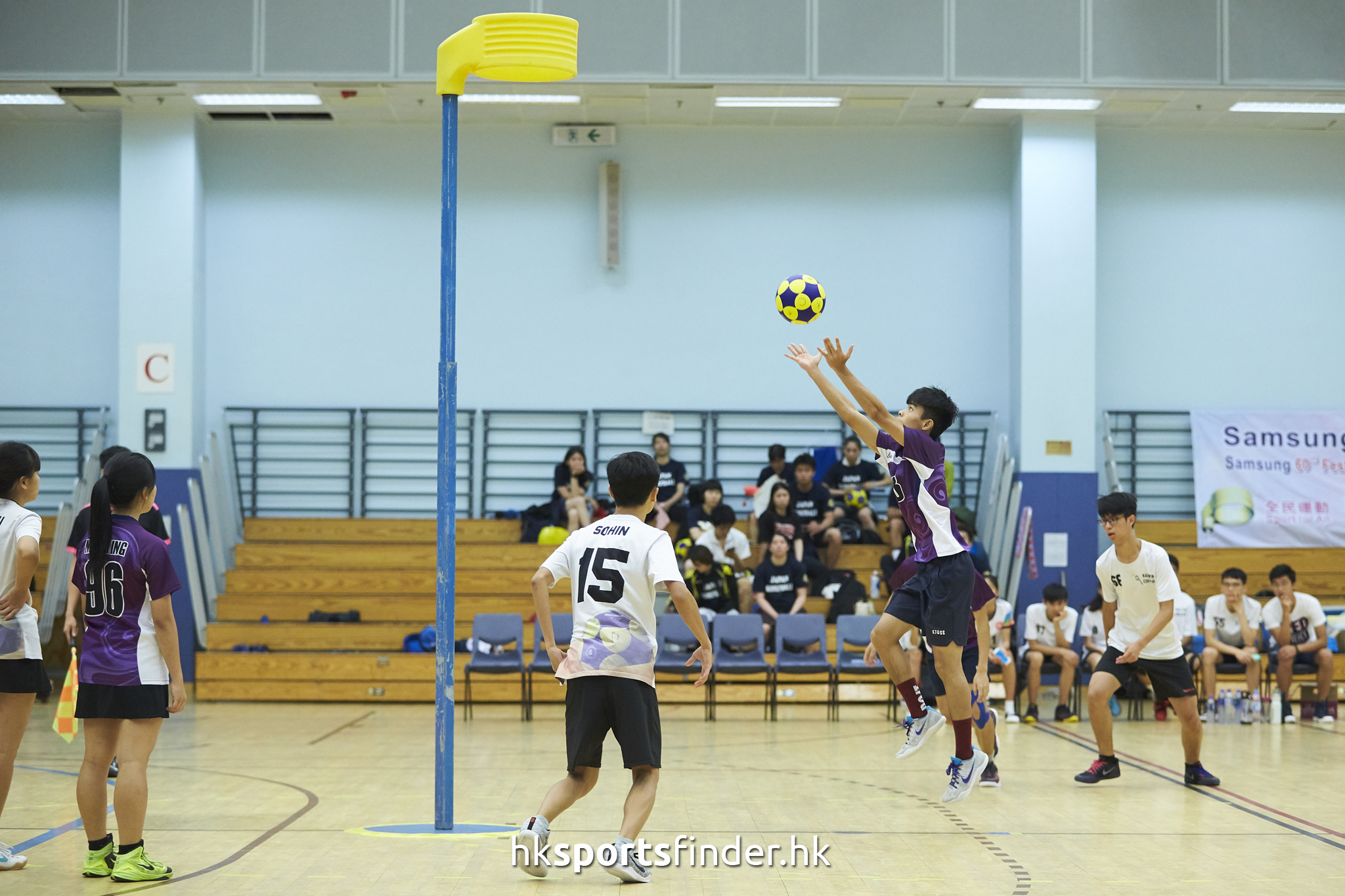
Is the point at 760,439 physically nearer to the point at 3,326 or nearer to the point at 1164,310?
the point at 1164,310

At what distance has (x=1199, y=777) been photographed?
767cm

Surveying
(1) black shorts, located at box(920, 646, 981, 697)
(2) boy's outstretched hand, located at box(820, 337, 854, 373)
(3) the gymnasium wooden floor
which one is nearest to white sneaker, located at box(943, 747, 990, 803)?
(3) the gymnasium wooden floor

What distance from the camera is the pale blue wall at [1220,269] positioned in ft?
48.8

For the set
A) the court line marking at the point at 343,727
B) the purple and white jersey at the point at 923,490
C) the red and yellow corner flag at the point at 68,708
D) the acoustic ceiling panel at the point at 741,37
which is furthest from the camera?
the acoustic ceiling panel at the point at 741,37

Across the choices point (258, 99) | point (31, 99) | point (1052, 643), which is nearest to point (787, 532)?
point (1052, 643)

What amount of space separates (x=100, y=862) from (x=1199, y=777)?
621 centimetres

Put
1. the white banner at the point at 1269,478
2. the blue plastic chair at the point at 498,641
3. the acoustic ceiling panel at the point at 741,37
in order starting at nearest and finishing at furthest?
1. the blue plastic chair at the point at 498,641
2. the acoustic ceiling panel at the point at 741,37
3. the white banner at the point at 1269,478

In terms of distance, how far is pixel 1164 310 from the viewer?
14914 mm

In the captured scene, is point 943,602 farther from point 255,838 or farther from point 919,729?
point 255,838

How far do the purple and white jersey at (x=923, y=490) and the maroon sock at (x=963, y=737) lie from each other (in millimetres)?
862

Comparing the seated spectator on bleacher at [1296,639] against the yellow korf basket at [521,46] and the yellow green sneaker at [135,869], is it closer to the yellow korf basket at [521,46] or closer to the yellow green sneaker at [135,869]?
the yellow korf basket at [521,46]

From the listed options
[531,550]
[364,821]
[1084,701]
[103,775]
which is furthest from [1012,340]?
[103,775]

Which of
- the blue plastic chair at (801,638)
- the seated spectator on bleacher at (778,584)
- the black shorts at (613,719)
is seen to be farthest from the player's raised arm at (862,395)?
the seated spectator on bleacher at (778,584)

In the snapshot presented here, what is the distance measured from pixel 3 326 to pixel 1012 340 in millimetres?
11923
